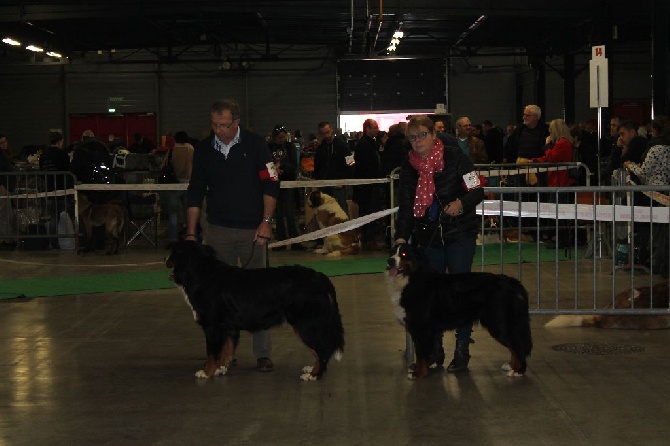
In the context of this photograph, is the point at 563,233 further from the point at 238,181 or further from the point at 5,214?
the point at 5,214

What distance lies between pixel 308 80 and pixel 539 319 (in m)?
25.8

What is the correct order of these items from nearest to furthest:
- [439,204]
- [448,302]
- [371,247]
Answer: [448,302], [439,204], [371,247]

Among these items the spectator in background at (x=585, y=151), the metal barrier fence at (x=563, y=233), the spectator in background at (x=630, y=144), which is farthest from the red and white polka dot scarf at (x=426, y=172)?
the spectator in background at (x=585, y=151)

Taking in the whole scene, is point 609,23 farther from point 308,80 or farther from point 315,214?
point 308,80

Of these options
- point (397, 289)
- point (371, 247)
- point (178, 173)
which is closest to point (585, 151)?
point (371, 247)

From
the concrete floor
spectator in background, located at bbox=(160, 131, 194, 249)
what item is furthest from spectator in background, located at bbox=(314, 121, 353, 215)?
the concrete floor

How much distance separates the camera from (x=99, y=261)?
14.3m

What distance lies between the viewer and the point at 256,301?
6.38 metres

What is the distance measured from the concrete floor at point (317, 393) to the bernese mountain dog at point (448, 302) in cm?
29

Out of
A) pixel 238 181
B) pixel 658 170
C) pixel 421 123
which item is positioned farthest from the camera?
pixel 658 170

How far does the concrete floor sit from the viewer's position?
5191mm

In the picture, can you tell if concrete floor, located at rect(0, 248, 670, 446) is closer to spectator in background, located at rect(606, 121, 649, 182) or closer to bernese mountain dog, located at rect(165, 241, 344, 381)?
bernese mountain dog, located at rect(165, 241, 344, 381)

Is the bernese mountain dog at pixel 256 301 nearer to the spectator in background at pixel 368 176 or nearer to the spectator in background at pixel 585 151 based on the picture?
the spectator in background at pixel 368 176

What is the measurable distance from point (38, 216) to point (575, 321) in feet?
32.7
